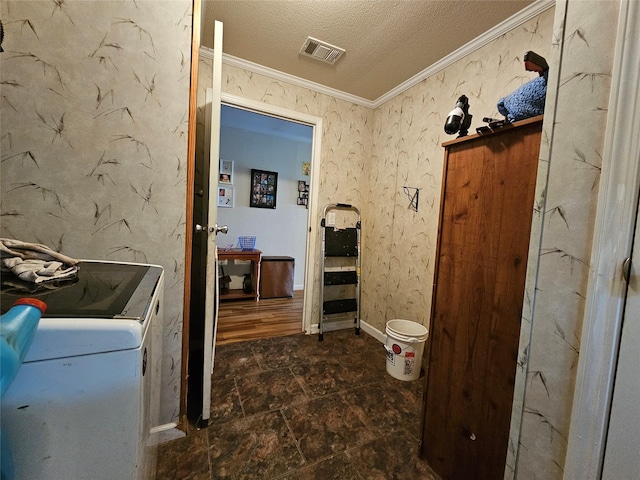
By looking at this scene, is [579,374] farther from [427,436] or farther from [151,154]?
[151,154]

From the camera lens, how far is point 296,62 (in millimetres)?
A: 2164

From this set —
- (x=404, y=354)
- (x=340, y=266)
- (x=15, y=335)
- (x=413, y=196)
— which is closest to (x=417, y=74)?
(x=413, y=196)

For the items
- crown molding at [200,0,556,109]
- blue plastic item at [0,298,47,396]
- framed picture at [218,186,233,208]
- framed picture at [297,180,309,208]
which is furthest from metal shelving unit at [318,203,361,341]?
blue plastic item at [0,298,47,396]

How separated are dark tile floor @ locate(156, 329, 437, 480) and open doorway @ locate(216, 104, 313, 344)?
1.19 meters

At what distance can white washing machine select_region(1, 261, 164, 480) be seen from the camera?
418 mm

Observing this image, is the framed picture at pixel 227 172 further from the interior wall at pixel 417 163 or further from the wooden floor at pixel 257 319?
the interior wall at pixel 417 163

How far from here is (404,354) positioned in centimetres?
186

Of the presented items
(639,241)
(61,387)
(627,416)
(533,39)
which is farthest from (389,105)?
(61,387)

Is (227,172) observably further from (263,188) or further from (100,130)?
(100,130)

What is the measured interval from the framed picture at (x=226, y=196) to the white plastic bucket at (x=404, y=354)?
116 inches

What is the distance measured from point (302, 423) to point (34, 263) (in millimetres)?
1404

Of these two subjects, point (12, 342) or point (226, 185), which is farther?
point (226, 185)

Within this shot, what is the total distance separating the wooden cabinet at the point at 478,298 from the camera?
913mm

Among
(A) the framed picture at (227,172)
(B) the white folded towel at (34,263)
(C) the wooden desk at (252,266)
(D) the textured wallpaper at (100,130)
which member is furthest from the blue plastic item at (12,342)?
(A) the framed picture at (227,172)
